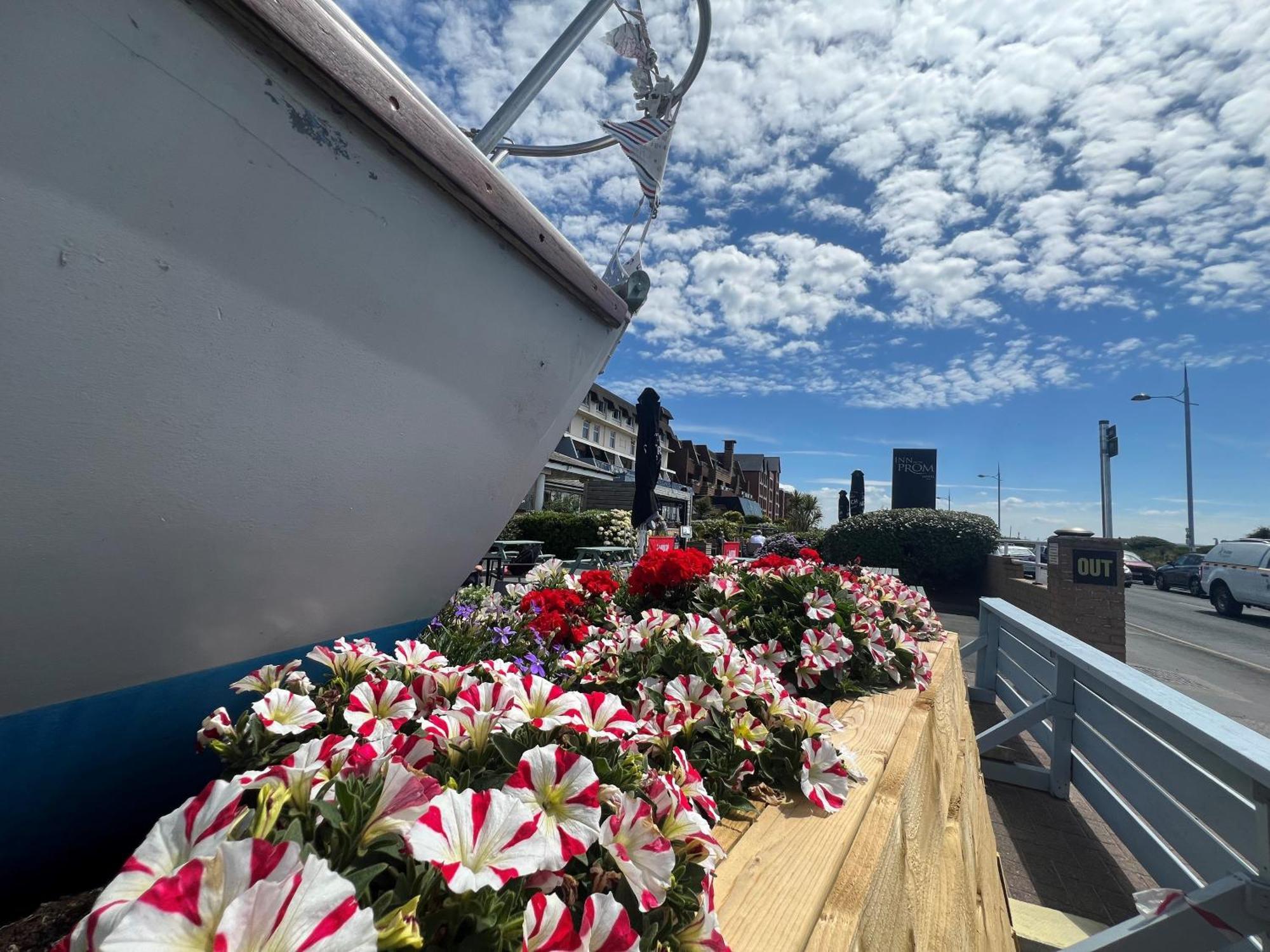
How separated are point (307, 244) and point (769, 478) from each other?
230 ft

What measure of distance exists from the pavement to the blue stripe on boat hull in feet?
10.1

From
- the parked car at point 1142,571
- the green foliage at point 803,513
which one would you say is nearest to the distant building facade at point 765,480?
the green foliage at point 803,513

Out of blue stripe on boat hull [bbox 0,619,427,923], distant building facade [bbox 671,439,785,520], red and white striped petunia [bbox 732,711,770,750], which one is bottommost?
blue stripe on boat hull [bbox 0,619,427,923]

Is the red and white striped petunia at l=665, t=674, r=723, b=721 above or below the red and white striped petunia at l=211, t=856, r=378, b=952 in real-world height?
below

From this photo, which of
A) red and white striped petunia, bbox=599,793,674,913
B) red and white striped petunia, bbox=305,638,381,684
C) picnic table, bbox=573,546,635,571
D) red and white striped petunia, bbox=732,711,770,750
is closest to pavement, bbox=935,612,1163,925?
red and white striped petunia, bbox=732,711,770,750

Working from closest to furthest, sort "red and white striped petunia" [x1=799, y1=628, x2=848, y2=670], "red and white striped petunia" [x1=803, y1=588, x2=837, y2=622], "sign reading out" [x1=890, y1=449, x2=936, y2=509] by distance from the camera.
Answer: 1. "red and white striped petunia" [x1=799, y1=628, x2=848, y2=670]
2. "red and white striped petunia" [x1=803, y1=588, x2=837, y2=622]
3. "sign reading out" [x1=890, y1=449, x2=936, y2=509]

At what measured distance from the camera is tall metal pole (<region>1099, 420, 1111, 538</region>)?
1188 cm

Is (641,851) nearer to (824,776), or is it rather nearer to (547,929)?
(547,929)

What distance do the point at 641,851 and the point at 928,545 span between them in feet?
40.6

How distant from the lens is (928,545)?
11.6 metres

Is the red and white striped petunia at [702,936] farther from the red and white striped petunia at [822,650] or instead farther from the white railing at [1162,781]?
the white railing at [1162,781]

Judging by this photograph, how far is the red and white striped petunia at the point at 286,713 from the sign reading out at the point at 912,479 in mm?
16927

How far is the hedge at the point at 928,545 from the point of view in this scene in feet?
37.1

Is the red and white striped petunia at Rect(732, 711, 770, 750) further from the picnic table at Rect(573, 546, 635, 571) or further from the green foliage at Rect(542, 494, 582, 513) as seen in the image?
the green foliage at Rect(542, 494, 582, 513)
